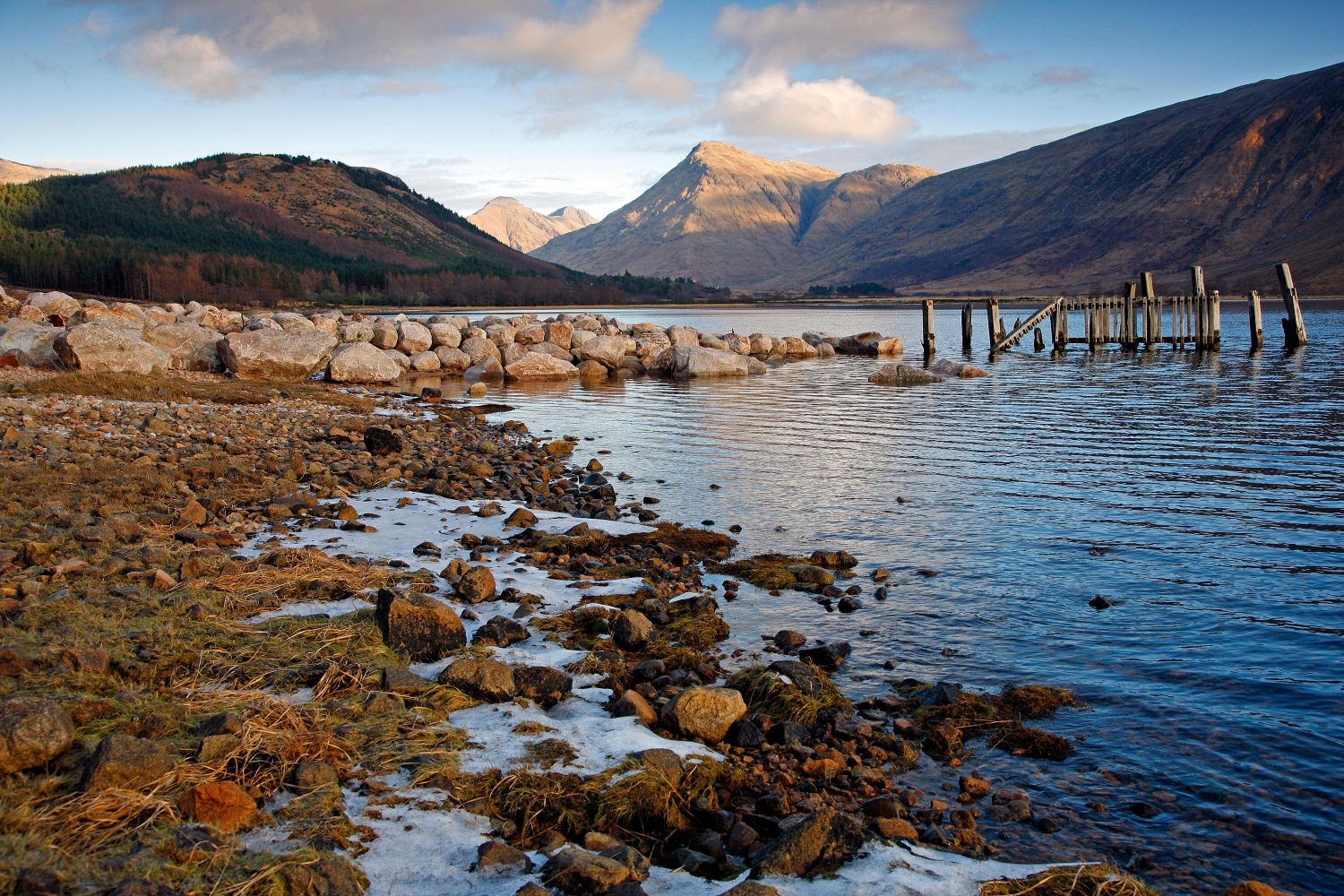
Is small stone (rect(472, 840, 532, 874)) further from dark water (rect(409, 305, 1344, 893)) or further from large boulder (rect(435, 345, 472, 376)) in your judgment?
large boulder (rect(435, 345, 472, 376))

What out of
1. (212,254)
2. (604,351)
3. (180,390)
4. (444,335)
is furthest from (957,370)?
(212,254)

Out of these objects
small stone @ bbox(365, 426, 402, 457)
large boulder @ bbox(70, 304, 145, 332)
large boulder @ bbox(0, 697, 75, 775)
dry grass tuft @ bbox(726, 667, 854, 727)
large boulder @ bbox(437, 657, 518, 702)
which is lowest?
dry grass tuft @ bbox(726, 667, 854, 727)

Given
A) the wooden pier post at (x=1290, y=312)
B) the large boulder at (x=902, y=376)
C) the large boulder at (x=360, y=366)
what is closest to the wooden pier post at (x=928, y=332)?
the large boulder at (x=902, y=376)

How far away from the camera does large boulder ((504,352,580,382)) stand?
3441cm

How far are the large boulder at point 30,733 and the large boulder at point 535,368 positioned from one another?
3026 cm

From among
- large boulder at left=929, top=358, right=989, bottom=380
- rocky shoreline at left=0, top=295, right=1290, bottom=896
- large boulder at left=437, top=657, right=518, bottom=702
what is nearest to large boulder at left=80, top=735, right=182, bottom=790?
rocky shoreline at left=0, top=295, right=1290, bottom=896

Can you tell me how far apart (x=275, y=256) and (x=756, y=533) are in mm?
172580

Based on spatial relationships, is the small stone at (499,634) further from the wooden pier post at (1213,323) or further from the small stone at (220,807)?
the wooden pier post at (1213,323)

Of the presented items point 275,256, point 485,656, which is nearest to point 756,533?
point 485,656

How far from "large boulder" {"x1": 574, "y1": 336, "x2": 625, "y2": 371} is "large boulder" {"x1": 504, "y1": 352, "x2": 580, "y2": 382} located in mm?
2090

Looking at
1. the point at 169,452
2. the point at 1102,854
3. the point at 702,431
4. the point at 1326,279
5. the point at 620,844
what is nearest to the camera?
the point at 620,844

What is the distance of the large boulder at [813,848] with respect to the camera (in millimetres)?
4285

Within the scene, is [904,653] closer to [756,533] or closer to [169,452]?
[756,533]

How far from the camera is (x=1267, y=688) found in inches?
268
